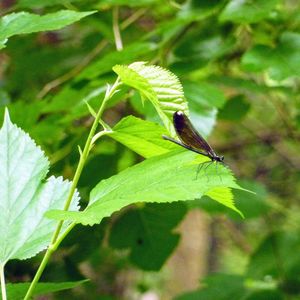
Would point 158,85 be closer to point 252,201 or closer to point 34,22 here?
point 34,22

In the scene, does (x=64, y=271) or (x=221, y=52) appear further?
(x=64, y=271)

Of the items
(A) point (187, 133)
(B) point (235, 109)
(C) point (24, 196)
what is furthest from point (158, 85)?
(B) point (235, 109)

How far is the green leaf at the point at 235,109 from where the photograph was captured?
5.37ft

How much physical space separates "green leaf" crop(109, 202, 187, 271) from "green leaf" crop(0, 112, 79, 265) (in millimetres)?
671

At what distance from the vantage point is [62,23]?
94 centimetres

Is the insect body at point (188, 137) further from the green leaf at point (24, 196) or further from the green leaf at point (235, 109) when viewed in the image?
the green leaf at point (235, 109)

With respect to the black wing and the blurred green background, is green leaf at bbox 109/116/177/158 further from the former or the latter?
the blurred green background

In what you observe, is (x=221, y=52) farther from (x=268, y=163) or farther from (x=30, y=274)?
(x=268, y=163)

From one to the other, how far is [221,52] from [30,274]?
2.32 feet

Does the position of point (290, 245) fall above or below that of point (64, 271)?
below

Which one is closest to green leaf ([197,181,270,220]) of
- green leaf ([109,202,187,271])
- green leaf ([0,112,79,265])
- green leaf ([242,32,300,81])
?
green leaf ([109,202,187,271])

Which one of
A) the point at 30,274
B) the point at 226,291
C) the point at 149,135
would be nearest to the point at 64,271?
the point at 30,274

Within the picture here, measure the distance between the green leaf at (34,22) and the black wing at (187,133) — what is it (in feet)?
1.01

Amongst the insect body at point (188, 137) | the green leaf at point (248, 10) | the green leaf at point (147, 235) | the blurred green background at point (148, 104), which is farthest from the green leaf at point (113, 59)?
the insect body at point (188, 137)
